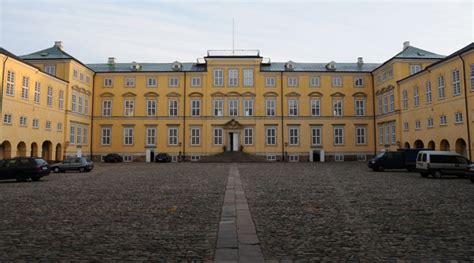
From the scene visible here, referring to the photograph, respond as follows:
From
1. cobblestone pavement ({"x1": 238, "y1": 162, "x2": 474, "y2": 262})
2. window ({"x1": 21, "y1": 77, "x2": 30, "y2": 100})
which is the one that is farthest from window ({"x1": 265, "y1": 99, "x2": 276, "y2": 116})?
cobblestone pavement ({"x1": 238, "y1": 162, "x2": 474, "y2": 262})

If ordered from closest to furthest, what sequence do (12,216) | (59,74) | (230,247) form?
(230,247), (12,216), (59,74)

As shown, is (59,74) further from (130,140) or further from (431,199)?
(431,199)

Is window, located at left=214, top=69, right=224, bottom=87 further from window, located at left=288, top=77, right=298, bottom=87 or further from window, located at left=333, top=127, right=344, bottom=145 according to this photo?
window, located at left=333, top=127, right=344, bottom=145

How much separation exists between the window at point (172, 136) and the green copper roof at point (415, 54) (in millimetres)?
29403

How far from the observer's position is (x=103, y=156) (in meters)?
51.8

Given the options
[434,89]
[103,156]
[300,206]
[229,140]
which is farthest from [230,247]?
[103,156]

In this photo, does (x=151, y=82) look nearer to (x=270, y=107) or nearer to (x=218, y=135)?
(x=218, y=135)

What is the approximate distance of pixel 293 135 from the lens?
171 feet

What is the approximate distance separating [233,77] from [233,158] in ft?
38.5

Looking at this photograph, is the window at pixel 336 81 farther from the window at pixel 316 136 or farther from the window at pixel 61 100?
the window at pixel 61 100

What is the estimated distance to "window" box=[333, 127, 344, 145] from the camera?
51.8 metres

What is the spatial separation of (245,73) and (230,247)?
1840 inches

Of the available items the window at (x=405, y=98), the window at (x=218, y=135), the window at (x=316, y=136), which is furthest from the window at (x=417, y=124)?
the window at (x=218, y=135)

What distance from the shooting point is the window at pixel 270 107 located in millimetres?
52281
